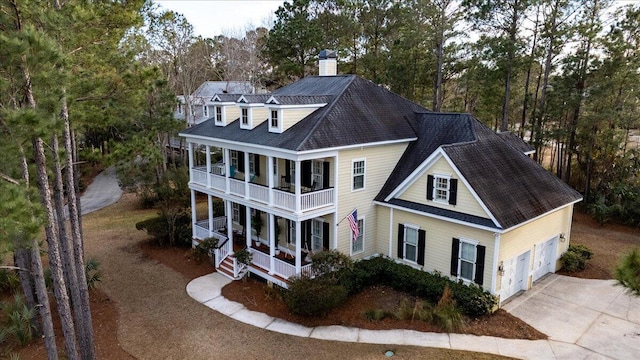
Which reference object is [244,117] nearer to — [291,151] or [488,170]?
[291,151]

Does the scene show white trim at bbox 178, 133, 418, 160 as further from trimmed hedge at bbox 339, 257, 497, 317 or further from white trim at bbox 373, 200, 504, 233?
trimmed hedge at bbox 339, 257, 497, 317

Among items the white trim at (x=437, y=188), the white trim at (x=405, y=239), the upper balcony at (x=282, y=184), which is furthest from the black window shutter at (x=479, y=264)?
the upper balcony at (x=282, y=184)

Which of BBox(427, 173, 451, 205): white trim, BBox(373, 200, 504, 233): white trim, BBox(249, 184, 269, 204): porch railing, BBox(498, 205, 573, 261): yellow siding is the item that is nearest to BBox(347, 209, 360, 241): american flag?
BBox(373, 200, 504, 233): white trim

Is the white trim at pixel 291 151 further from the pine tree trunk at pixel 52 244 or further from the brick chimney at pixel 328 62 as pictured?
the pine tree trunk at pixel 52 244

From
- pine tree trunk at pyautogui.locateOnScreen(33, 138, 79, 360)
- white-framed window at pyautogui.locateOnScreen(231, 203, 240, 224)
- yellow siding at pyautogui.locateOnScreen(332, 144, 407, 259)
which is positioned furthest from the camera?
white-framed window at pyautogui.locateOnScreen(231, 203, 240, 224)

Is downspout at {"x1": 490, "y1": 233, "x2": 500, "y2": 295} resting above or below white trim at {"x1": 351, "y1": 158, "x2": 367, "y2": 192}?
below

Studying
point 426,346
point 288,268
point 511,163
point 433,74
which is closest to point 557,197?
point 511,163
